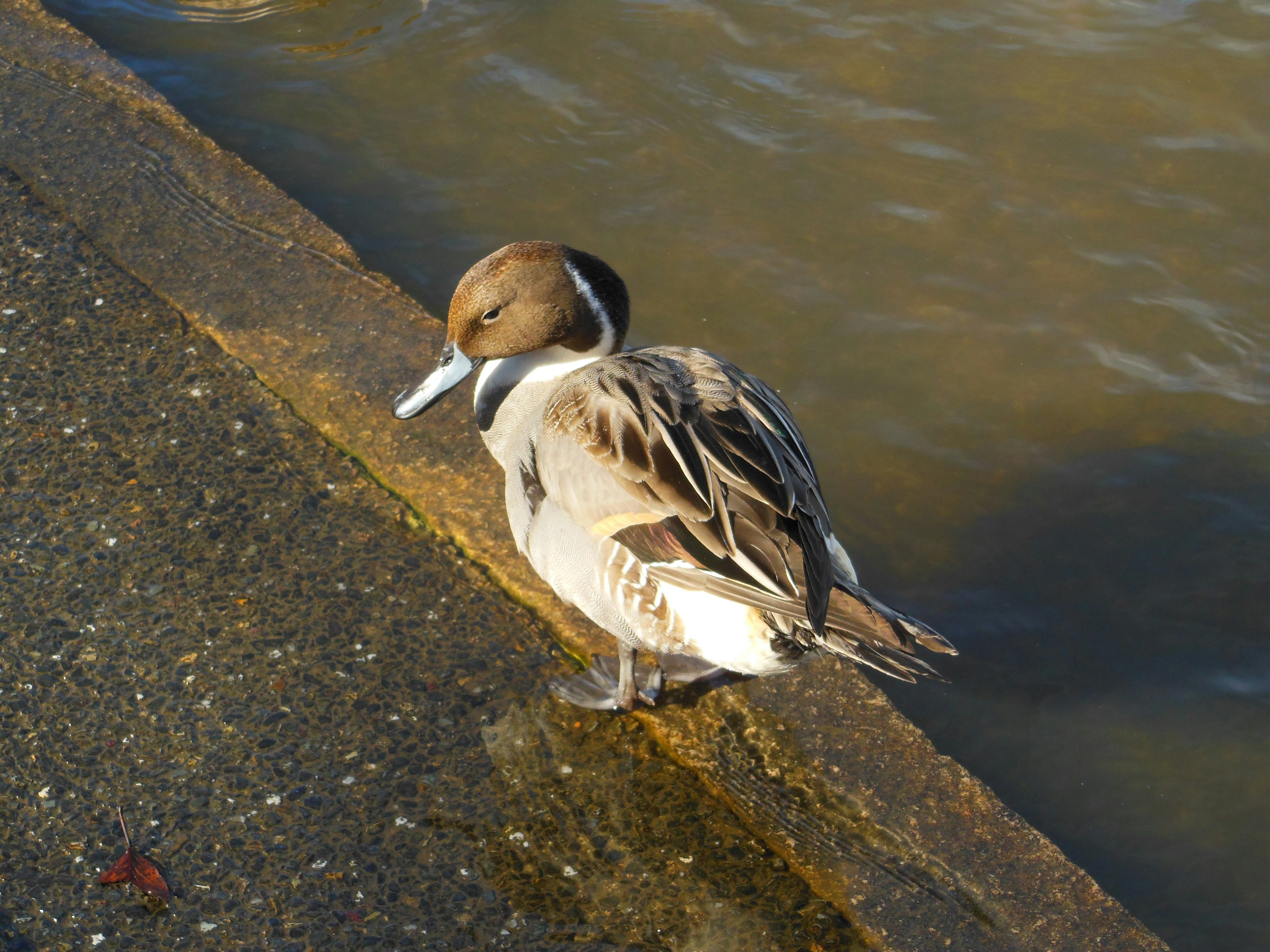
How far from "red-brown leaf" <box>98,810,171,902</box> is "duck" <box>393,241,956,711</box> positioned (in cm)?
103

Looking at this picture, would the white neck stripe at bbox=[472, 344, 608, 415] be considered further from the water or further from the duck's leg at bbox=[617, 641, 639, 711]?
the water

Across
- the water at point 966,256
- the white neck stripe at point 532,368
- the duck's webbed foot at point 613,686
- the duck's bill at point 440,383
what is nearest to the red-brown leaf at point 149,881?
the duck's webbed foot at point 613,686

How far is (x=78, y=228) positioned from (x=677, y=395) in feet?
9.13

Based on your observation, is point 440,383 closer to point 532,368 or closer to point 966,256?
point 532,368

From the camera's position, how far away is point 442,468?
3393 mm

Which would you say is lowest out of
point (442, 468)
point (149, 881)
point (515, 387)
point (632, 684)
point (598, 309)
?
point (149, 881)

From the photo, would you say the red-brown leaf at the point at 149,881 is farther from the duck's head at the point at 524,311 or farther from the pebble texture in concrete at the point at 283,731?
the duck's head at the point at 524,311

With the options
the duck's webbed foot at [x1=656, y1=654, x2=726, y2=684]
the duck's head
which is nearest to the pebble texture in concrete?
the duck's webbed foot at [x1=656, y1=654, x2=726, y2=684]

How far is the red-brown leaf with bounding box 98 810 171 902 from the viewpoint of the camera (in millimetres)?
2389

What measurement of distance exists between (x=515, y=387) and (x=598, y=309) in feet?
1.06

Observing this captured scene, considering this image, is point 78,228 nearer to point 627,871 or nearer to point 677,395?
point 677,395

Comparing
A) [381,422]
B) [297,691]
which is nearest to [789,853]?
[297,691]

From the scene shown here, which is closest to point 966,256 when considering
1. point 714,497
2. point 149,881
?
point 714,497

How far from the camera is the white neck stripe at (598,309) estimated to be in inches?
116
